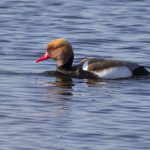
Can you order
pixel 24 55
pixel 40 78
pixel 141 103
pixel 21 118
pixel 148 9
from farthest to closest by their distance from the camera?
pixel 148 9 < pixel 24 55 < pixel 40 78 < pixel 141 103 < pixel 21 118

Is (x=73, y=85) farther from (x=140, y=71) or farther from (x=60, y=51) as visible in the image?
(x=60, y=51)

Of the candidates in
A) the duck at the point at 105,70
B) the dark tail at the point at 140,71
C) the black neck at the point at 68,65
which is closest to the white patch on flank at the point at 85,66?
the duck at the point at 105,70

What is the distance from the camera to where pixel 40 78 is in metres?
14.1

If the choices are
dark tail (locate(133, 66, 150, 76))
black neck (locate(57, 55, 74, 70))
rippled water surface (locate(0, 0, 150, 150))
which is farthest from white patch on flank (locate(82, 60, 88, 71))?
dark tail (locate(133, 66, 150, 76))

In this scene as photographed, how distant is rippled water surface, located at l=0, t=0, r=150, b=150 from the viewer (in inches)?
400

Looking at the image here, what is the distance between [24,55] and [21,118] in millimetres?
5203

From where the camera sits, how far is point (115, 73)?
14352 millimetres

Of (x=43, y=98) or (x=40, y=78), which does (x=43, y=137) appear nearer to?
(x=43, y=98)

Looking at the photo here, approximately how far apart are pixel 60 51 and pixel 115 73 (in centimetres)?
110

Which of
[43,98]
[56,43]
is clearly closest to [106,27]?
[56,43]

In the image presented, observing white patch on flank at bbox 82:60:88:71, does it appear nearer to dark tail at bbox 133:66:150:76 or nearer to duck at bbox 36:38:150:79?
duck at bbox 36:38:150:79

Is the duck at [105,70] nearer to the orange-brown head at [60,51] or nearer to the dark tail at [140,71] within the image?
the dark tail at [140,71]

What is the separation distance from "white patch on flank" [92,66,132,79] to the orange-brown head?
2.43 ft

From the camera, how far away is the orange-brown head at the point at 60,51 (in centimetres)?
1490
